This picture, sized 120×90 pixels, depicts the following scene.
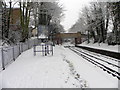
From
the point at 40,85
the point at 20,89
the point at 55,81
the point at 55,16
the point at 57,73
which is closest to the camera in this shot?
the point at 20,89

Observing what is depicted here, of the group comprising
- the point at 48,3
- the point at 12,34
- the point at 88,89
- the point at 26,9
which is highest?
the point at 48,3

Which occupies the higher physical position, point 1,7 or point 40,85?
point 1,7

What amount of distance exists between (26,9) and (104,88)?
86.9ft

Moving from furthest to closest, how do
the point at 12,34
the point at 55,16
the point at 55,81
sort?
the point at 55,16 → the point at 12,34 → the point at 55,81

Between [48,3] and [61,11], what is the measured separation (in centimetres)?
866

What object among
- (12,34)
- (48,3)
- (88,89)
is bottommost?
(88,89)

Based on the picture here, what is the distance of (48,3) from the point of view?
41.1 meters

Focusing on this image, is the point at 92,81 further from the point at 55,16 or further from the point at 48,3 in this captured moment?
the point at 55,16

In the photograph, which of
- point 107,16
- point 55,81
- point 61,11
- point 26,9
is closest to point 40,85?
point 55,81

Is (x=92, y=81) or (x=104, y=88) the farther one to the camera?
(x=92, y=81)

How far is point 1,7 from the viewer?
33.7 meters

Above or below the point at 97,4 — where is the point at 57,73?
below

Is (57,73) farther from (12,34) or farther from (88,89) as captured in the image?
(12,34)

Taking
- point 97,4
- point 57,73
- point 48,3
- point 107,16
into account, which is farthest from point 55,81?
point 97,4
